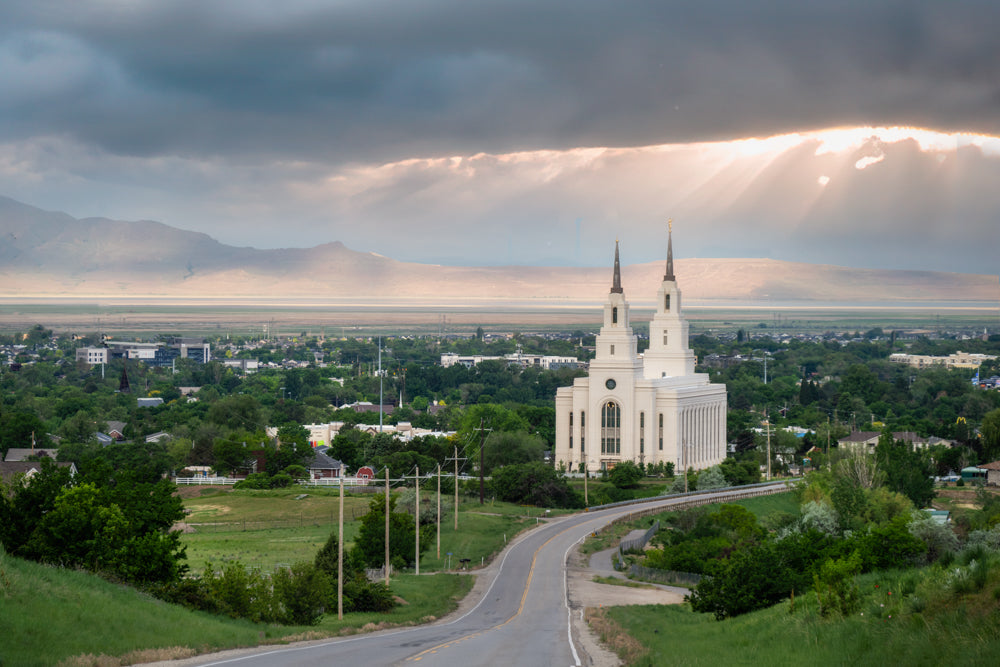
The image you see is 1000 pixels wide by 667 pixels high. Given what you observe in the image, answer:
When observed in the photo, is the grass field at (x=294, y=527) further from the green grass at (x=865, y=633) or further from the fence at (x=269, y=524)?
the green grass at (x=865, y=633)

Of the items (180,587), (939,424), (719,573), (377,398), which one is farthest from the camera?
(377,398)

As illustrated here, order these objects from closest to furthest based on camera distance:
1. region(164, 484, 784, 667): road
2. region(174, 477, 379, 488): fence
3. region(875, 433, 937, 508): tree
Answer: region(164, 484, 784, 667): road → region(875, 433, 937, 508): tree → region(174, 477, 379, 488): fence

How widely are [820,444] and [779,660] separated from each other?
98045mm

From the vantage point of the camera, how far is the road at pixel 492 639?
26.7 metres

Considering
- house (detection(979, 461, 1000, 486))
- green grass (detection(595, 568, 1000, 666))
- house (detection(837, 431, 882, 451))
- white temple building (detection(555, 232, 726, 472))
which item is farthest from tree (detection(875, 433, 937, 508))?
green grass (detection(595, 568, 1000, 666))

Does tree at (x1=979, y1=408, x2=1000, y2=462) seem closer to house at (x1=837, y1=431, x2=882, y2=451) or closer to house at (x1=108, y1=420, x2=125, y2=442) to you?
house at (x1=837, y1=431, x2=882, y2=451)

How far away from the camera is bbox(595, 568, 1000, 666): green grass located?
2014 cm

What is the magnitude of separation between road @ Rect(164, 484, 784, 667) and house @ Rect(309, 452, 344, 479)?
1690 inches

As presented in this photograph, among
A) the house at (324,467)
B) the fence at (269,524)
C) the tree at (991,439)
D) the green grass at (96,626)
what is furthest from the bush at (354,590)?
the tree at (991,439)

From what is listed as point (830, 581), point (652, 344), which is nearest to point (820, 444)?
point (652, 344)

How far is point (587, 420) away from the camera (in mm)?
103812

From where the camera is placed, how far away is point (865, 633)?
2325 cm

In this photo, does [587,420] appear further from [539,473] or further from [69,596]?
[69,596]

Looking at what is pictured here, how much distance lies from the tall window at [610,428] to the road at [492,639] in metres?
46.4
